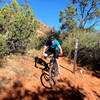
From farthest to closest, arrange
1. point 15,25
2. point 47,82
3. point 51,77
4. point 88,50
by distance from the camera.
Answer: point 88,50 → point 15,25 → point 51,77 → point 47,82

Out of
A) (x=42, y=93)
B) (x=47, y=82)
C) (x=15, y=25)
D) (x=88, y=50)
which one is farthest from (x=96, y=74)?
(x=15, y=25)

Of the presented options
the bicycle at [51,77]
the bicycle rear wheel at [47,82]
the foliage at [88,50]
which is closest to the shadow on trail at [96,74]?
the foliage at [88,50]

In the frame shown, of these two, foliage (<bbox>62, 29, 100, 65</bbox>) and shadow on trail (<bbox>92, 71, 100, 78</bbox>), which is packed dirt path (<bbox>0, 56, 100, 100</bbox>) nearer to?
shadow on trail (<bbox>92, 71, 100, 78</bbox>)

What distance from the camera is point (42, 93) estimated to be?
9.16 ft

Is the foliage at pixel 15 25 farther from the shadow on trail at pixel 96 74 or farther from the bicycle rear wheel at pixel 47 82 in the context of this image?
the shadow on trail at pixel 96 74

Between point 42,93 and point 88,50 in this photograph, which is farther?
point 88,50

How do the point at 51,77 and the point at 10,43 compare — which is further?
the point at 10,43

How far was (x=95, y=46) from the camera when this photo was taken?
6.51 metres

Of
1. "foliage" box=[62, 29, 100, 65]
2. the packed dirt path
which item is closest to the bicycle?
the packed dirt path

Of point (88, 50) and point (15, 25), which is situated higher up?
point (15, 25)

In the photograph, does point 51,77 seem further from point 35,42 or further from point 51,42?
point 35,42

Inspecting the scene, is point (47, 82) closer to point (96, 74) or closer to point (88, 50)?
point (96, 74)

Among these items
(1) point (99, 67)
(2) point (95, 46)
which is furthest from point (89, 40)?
(1) point (99, 67)

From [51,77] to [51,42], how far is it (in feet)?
4.87
